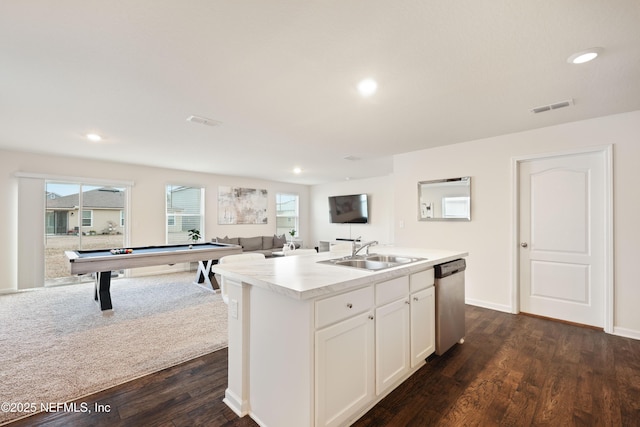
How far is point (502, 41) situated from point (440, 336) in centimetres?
232

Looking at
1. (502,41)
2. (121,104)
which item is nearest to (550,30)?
(502,41)

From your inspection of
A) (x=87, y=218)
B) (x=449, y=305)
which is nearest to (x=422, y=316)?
(x=449, y=305)

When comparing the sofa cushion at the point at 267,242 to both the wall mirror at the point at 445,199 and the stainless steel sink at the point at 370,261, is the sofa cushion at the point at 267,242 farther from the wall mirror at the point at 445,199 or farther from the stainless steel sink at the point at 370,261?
the stainless steel sink at the point at 370,261

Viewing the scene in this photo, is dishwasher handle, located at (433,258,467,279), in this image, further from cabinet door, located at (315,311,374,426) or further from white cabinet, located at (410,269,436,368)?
cabinet door, located at (315,311,374,426)

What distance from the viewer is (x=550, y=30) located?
5.59 feet

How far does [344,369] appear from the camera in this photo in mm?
1659

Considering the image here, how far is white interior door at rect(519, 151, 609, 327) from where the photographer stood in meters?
3.23

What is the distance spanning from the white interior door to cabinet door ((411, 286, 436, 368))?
6.79 ft

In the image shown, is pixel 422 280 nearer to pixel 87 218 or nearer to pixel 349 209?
pixel 349 209

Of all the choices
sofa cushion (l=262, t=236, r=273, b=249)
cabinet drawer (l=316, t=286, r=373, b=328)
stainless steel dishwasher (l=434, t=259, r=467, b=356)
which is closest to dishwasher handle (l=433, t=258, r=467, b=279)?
stainless steel dishwasher (l=434, t=259, r=467, b=356)

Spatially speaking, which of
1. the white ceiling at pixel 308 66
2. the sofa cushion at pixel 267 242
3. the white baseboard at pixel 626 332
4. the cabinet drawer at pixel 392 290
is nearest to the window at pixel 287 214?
the sofa cushion at pixel 267 242

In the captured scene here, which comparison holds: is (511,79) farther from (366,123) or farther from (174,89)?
(174,89)

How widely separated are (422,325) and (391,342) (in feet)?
1.64

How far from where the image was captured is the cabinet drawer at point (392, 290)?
76.0 inches
